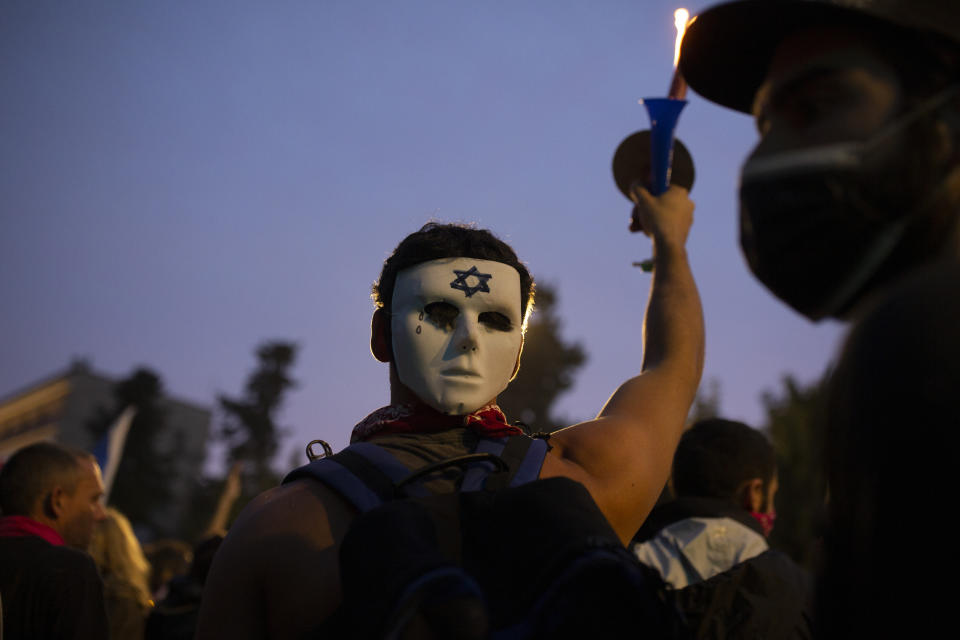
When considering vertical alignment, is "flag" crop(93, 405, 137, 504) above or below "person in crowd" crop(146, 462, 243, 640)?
above

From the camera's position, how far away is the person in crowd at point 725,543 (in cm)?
304

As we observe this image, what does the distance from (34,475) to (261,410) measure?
42522 mm

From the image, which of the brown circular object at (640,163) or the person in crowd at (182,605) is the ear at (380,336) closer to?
the brown circular object at (640,163)

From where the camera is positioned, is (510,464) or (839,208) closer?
(839,208)

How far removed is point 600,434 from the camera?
8.05 ft

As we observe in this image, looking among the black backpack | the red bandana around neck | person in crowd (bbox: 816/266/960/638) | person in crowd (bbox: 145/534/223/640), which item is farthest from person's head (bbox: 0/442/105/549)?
person in crowd (bbox: 816/266/960/638)

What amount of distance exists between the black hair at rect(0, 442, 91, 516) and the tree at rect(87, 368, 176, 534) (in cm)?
4162

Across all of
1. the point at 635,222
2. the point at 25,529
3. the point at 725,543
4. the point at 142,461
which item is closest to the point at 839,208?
the point at 635,222

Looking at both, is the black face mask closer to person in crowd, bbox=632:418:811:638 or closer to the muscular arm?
the muscular arm

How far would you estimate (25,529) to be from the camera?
13.8ft

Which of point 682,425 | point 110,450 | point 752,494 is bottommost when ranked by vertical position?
point 752,494

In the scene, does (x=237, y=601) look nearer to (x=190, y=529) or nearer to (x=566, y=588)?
(x=566, y=588)

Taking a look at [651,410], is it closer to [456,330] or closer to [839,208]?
[456,330]

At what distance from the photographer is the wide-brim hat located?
1.45 metres
